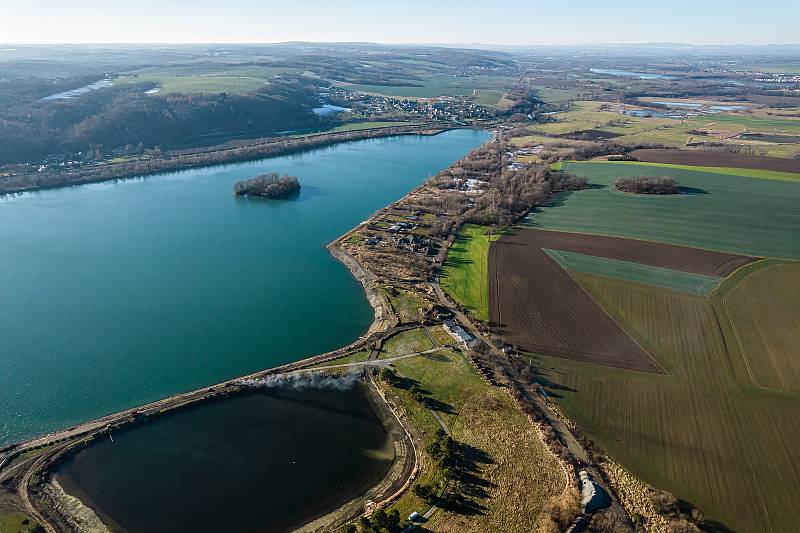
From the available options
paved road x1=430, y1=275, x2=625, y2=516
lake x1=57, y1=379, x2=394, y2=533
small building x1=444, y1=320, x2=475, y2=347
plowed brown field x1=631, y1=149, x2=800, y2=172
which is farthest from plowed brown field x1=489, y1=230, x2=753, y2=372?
plowed brown field x1=631, y1=149, x2=800, y2=172

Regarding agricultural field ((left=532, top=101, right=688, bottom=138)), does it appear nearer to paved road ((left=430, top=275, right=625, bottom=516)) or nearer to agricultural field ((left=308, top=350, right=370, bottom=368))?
paved road ((left=430, top=275, right=625, bottom=516))

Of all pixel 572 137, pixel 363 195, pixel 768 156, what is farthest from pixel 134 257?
pixel 768 156

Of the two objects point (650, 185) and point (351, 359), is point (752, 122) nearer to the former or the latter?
point (650, 185)

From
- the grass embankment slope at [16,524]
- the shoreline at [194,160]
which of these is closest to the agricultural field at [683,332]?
the grass embankment slope at [16,524]

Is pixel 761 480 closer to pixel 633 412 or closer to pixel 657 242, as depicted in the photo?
pixel 633 412

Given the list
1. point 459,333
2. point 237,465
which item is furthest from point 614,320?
point 237,465
